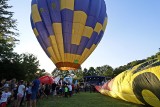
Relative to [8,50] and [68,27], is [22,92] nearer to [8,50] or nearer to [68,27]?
[68,27]

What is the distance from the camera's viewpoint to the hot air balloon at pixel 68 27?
2025cm

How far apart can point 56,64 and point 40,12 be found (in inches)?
160

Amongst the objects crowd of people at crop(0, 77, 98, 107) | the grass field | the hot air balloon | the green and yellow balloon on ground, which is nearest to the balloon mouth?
the hot air balloon

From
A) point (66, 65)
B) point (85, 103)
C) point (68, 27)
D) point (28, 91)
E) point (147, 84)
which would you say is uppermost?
point (68, 27)

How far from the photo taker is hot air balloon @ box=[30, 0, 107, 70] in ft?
66.4

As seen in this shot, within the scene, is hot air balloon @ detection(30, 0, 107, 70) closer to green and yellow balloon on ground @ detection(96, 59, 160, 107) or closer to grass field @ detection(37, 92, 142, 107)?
grass field @ detection(37, 92, 142, 107)

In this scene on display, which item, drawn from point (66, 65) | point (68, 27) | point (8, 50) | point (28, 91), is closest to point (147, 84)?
point (28, 91)

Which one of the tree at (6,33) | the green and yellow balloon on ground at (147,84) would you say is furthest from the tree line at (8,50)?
the green and yellow balloon on ground at (147,84)

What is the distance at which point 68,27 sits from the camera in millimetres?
20375

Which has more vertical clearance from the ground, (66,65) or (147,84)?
(66,65)

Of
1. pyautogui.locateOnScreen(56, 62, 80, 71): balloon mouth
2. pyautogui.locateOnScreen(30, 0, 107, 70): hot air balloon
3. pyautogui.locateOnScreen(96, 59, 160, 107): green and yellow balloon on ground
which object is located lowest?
pyautogui.locateOnScreen(96, 59, 160, 107): green and yellow balloon on ground

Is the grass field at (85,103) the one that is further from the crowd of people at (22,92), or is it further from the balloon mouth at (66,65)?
the balloon mouth at (66,65)

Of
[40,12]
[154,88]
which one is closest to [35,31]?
[40,12]

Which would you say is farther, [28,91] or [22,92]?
[28,91]
